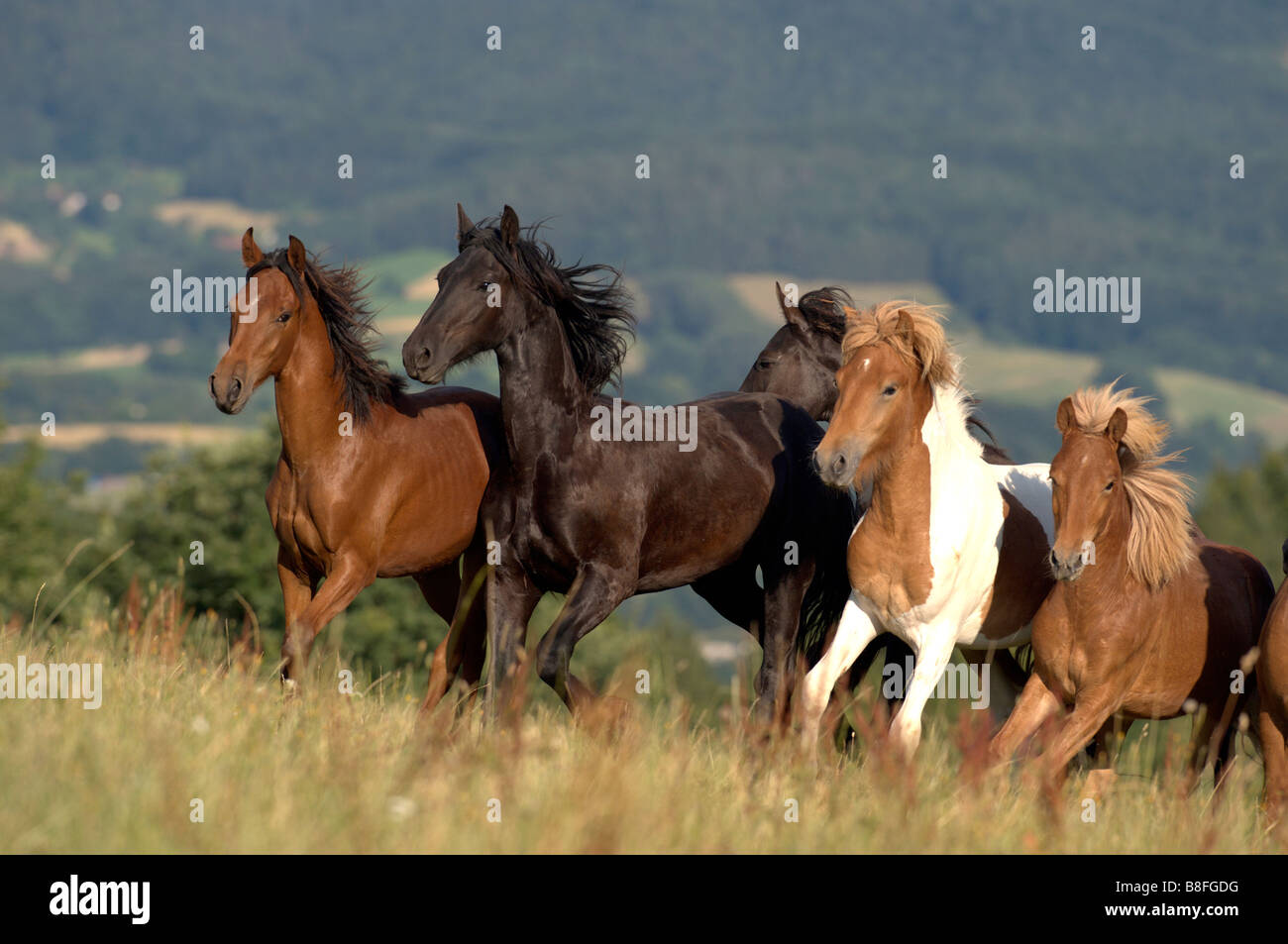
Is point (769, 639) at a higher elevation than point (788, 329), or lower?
lower

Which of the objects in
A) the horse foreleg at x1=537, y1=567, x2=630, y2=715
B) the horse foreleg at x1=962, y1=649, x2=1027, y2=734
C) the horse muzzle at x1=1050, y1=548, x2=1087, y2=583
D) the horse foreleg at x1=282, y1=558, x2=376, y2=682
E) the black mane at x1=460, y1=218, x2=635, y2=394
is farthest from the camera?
the horse foreleg at x1=962, y1=649, x2=1027, y2=734

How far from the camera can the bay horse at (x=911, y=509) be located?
671 cm

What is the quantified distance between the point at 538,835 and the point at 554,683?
2.57 meters

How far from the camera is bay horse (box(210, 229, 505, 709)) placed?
7477 millimetres

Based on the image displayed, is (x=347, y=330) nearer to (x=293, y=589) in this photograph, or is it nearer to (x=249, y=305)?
(x=249, y=305)

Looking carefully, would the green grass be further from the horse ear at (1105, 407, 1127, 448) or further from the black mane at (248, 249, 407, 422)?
the black mane at (248, 249, 407, 422)

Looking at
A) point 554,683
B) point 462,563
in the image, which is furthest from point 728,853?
point 462,563

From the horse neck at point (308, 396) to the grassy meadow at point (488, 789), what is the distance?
1.25 metres

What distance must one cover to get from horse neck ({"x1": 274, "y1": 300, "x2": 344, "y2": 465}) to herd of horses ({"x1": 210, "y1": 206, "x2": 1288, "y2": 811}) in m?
0.02

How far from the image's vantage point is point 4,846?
14.3 ft

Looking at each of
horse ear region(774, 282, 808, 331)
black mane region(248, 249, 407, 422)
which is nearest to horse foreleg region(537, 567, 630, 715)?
black mane region(248, 249, 407, 422)

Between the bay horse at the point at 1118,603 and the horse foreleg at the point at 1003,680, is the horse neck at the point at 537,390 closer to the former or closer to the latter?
the bay horse at the point at 1118,603

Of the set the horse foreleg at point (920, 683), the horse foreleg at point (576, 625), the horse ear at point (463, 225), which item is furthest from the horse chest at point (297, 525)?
the horse foreleg at point (920, 683)
